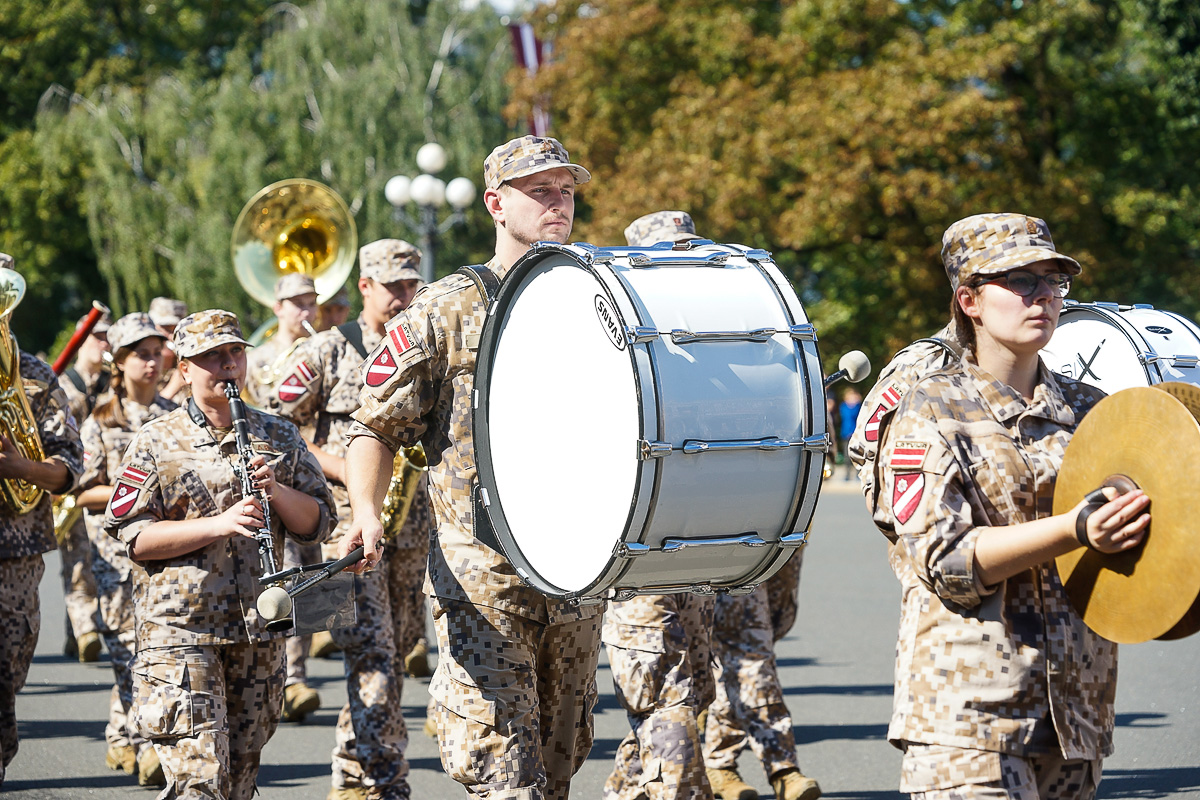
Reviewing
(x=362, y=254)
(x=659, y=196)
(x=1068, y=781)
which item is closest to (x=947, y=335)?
(x=1068, y=781)

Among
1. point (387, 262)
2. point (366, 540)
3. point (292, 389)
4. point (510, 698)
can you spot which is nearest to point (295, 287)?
point (292, 389)

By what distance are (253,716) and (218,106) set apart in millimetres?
31096

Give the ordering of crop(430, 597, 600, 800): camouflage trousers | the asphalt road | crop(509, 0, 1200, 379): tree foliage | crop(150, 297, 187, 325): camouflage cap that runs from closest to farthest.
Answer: crop(430, 597, 600, 800): camouflage trousers
the asphalt road
crop(150, 297, 187, 325): camouflage cap
crop(509, 0, 1200, 379): tree foliage

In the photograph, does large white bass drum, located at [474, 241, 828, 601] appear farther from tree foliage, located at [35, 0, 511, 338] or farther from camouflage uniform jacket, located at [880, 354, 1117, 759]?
tree foliage, located at [35, 0, 511, 338]

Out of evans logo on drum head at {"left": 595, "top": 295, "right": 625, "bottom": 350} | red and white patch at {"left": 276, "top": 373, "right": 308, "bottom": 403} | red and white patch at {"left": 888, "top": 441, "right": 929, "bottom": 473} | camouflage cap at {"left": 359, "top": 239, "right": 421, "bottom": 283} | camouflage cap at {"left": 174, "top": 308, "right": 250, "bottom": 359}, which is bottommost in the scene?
red and white patch at {"left": 276, "top": 373, "right": 308, "bottom": 403}

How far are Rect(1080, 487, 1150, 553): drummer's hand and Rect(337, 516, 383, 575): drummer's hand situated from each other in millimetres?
2017

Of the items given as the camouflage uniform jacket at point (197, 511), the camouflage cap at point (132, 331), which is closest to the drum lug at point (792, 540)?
the camouflage uniform jacket at point (197, 511)

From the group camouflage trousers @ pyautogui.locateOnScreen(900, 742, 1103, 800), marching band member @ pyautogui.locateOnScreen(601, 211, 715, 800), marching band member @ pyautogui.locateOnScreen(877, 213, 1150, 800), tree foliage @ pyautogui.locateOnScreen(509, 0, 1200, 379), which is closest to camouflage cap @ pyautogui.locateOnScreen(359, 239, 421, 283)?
marching band member @ pyautogui.locateOnScreen(601, 211, 715, 800)

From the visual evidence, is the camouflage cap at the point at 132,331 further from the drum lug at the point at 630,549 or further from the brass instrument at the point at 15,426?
the drum lug at the point at 630,549

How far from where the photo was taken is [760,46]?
89.5 ft

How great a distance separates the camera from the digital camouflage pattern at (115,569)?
7.27 metres

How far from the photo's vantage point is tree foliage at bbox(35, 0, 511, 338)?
33500 millimetres

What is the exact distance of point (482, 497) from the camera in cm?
417

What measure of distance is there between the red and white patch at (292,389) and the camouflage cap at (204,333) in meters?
1.66
